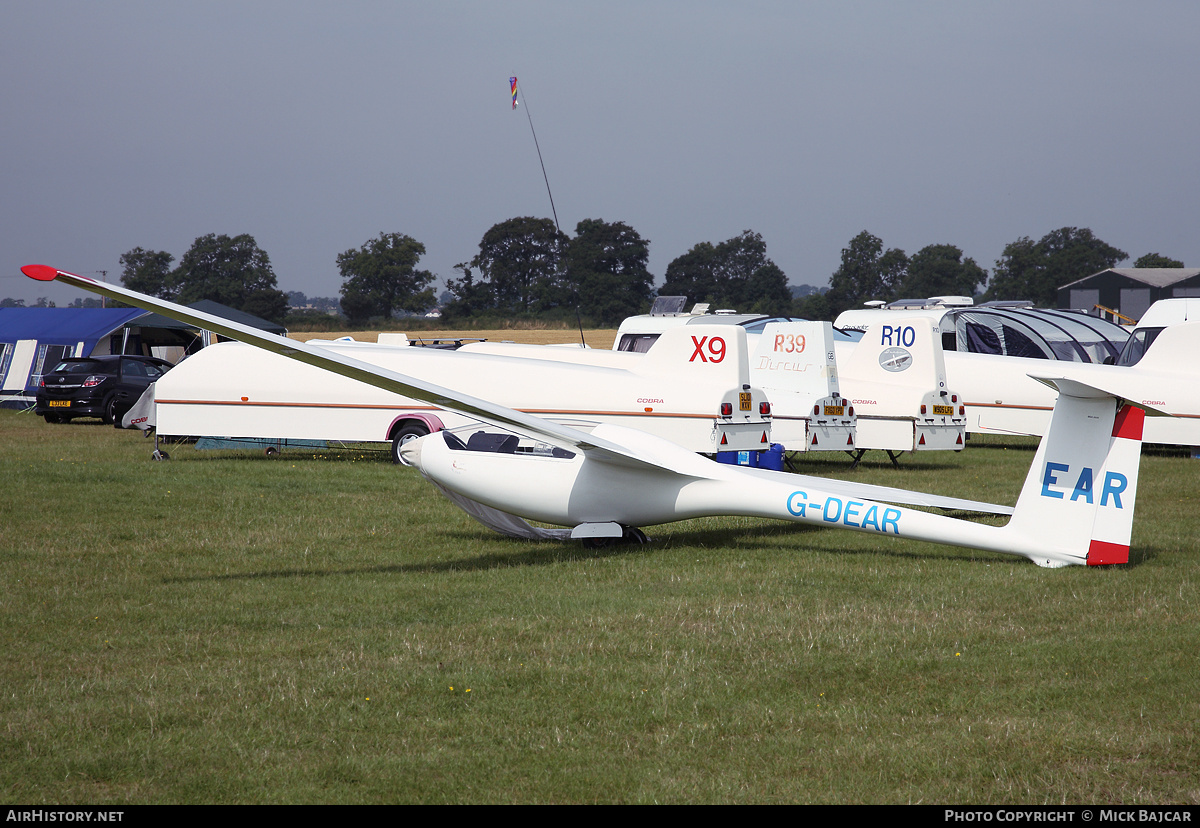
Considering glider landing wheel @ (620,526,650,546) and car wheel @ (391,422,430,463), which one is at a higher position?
car wheel @ (391,422,430,463)

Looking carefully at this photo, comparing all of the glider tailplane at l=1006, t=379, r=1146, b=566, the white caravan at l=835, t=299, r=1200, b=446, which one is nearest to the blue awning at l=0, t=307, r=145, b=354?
the white caravan at l=835, t=299, r=1200, b=446

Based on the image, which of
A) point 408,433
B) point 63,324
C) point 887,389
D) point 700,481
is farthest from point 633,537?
point 63,324

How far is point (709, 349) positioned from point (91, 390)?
16.0 meters

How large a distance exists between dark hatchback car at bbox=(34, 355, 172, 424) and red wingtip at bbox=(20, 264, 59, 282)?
18046mm

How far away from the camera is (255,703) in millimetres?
5223

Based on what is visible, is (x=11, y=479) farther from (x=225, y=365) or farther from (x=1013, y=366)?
(x=1013, y=366)

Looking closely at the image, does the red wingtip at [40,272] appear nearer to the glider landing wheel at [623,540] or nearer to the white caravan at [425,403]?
the glider landing wheel at [623,540]

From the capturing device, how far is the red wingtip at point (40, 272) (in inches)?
259

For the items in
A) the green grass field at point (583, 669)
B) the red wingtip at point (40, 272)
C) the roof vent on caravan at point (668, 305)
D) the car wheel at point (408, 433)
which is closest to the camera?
the green grass field at point (583, 669)

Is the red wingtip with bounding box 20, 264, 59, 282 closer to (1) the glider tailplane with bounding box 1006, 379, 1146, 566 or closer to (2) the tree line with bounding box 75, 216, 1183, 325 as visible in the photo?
(1) the glider tailplane with bounding box 1006, 379, 1146, 566

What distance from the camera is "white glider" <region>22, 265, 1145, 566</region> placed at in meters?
7.39

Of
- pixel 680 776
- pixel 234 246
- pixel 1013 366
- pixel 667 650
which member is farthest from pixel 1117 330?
pixel 234 246

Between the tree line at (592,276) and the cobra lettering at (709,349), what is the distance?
2491 inches

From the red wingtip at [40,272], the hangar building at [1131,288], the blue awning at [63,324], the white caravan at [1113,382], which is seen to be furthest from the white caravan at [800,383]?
the hangar building at [1131,288]
